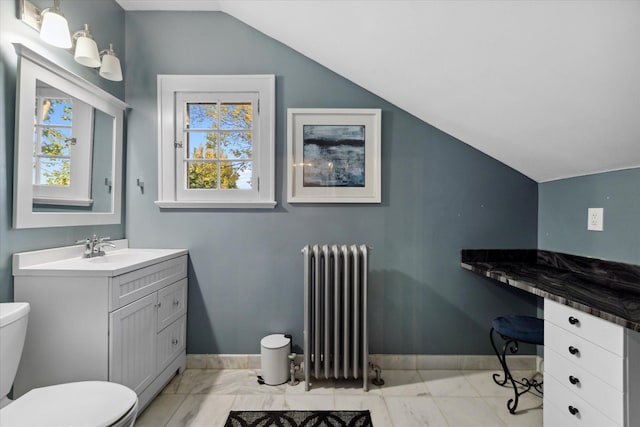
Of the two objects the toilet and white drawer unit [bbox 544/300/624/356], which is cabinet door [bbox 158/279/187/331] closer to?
the toilet

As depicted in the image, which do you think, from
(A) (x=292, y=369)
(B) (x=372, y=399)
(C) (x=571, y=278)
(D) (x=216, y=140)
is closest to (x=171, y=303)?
(A) (x=292, y=369)

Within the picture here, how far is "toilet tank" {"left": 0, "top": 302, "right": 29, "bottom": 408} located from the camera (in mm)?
1118

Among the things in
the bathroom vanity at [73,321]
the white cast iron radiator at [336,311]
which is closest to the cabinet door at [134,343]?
the bathroom vanity at [73,321]

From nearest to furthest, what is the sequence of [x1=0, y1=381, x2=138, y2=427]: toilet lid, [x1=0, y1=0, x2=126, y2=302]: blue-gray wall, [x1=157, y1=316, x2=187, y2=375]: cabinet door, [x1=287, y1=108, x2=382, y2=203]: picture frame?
[x1=0, y1=381, x2=138, y2=427]: toilet lid → [x1=0, y1=0, x2=126, y2=302]: blue-gray wall → [x1=157, y1=316, x2=187, y2=375]: cabinet door → [x1=287, y1=108, x2=382, y2=203]: picture frame

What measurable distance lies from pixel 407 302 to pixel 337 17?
183 centimetres

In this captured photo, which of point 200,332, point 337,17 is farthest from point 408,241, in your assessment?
point 200,332

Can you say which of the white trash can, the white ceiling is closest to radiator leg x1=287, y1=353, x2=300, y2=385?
the white trash can

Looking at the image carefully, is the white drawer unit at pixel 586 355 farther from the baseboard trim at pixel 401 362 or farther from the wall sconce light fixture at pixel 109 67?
the wall sconce light fixture at pixel 109 67

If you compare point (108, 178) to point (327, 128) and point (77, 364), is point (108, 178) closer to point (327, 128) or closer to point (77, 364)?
point (77, 364)

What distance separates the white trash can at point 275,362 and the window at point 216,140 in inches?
36.7

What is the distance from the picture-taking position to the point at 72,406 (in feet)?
3.46

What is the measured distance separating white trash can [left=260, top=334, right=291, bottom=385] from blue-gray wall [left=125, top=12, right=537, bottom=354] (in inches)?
7.5

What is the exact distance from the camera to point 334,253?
1870 mm

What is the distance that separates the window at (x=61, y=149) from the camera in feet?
4.93
